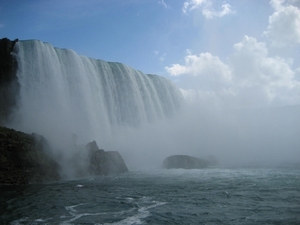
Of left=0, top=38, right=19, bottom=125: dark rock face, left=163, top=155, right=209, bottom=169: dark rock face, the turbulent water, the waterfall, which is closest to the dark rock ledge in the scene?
the turbulent water

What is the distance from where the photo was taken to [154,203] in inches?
456

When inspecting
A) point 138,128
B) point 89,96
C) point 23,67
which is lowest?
point 138,128

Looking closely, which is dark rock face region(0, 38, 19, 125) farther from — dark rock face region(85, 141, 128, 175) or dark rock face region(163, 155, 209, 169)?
dark rock face region(163, 155, 209, 169)

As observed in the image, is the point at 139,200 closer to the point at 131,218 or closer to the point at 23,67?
the point at 131,218

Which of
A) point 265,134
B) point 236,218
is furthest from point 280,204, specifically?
point 265,134

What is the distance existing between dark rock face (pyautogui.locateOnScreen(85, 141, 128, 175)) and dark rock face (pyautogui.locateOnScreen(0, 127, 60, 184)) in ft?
11.1

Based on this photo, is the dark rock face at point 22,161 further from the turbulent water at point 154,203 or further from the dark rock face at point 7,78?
the dark rock face at point 7,78

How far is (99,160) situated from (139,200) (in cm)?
1035

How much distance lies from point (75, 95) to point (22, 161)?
13.1 m

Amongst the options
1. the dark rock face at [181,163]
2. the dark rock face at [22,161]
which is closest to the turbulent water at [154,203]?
the dark rock face at [22,161]

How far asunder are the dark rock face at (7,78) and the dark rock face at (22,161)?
7719mm

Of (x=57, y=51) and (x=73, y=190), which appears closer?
(x=73, y=190)

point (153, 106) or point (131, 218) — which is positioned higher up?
point (153, 106)

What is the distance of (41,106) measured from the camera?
25.7 meters
